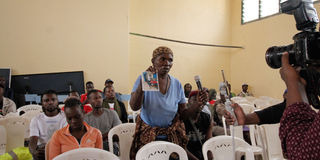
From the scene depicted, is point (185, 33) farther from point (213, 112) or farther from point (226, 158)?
point (226, 158)

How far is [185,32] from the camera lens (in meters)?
8.30

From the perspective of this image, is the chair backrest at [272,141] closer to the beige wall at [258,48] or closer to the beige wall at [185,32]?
the beige wall at [258,48]

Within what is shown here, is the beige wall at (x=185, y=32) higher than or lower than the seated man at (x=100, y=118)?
higher

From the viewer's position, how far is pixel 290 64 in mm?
911

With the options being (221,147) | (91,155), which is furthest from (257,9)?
(91,155)

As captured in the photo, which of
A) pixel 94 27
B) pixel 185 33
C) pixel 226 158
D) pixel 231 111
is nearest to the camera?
pixel 231 111

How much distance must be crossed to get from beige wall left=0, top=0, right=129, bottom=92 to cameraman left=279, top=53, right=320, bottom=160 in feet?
18.3

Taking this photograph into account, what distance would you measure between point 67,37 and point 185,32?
4.07 m

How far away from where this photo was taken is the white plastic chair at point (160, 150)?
1.68 meters

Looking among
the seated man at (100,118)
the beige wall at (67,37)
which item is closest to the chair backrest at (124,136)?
the seated man at (100,118)

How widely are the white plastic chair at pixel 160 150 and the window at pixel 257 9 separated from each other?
7188mm

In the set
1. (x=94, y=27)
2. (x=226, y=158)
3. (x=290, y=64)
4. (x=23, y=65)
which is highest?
(x=94, y=27)

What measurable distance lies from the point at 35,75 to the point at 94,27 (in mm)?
1814

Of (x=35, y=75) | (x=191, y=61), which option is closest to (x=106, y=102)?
(x=35, y=75)
